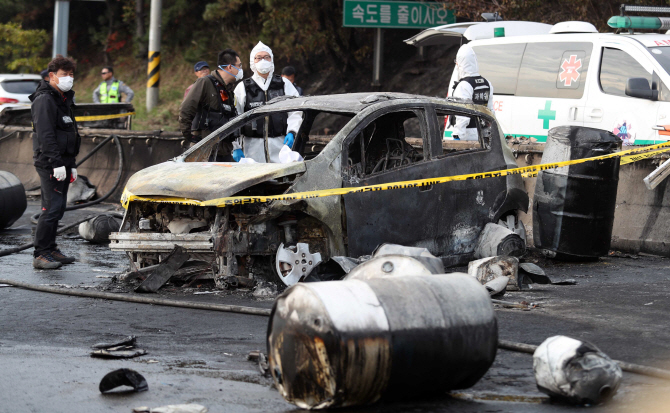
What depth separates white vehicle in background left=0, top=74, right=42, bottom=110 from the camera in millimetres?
21156

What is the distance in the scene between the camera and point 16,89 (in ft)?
70.8

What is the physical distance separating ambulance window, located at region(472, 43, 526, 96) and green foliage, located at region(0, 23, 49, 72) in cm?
2151

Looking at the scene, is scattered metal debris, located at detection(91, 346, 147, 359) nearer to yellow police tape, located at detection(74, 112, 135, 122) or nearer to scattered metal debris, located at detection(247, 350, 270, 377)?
scattered metal debris, located at detection(247, 350, 270, 377)

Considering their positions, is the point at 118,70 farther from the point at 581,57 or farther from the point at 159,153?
the point at 581,57

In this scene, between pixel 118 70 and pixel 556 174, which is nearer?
pixel 556 174

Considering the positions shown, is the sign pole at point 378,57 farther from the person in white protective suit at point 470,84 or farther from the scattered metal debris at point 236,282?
the scattered metal debris at point 236,282

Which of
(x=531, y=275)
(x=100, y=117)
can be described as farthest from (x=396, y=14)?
(x=531, y=275)

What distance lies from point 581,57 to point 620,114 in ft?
3.16

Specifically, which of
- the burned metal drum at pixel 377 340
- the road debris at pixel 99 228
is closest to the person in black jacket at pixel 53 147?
the road debris at pixel 99 228

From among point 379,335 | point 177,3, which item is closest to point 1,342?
point 379,335

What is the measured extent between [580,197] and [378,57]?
46.8 feet

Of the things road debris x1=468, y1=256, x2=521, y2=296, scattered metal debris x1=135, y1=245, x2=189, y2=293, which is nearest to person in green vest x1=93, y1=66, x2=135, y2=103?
scattered metal debris x1=135, y1=245, x2=189, y2=293

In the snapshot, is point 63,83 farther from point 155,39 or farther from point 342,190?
point 155,39

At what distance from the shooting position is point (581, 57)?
35.5 feet
